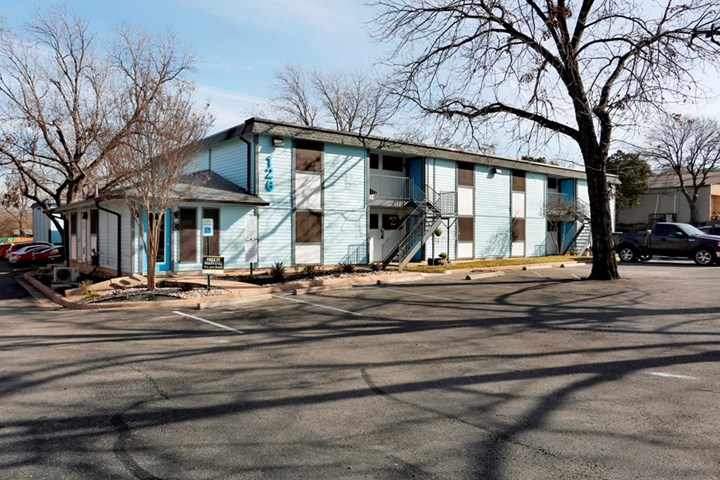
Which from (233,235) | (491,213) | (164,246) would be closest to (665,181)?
(491,213)

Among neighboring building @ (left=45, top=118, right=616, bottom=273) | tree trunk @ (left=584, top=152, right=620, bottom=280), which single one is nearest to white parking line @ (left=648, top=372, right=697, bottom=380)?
tree trunk @ (left=584, top=152, right=620, bottom=280)

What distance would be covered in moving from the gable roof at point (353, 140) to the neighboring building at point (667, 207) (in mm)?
29976

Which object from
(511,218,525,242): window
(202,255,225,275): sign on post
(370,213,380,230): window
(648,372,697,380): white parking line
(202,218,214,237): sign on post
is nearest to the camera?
(648,372,697,380): white parking line

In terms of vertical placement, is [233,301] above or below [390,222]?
below

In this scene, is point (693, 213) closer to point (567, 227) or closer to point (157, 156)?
point (567, 227)

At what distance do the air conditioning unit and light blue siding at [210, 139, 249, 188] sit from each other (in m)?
6.71

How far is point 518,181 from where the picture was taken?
29188mm

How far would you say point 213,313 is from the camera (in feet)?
37.8

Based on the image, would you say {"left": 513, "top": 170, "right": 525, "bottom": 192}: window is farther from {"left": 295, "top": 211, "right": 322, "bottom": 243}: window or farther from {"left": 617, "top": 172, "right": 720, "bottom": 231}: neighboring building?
{"left": 617, "top": 172, "right": 720, "bottom": 231}: neighboring building

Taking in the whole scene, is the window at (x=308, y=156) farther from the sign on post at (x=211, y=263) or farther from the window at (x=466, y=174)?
the window at (x=466, y=174)

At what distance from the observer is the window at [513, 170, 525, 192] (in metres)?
29.0

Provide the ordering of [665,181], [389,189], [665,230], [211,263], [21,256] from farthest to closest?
1. [665,181]
2. [21,256]
3. [389,189]
4. [665,230]
5. [211,263]

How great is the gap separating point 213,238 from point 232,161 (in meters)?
3.81

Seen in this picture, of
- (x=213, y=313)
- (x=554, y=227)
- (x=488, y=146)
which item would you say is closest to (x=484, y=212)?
(x=554, y=227)
